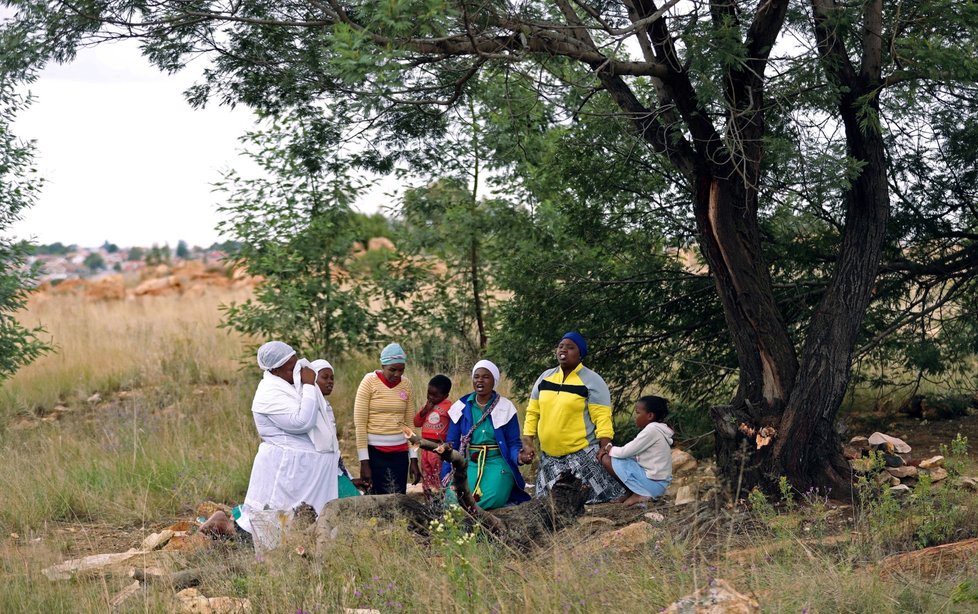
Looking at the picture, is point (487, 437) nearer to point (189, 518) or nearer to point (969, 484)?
point (189, 518)

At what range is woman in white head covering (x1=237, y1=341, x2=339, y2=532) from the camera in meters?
7.27

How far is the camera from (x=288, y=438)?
7402 mm

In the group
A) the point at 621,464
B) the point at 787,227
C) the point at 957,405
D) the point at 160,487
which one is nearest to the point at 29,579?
→ the point at 160,487

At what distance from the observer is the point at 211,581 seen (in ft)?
20.0

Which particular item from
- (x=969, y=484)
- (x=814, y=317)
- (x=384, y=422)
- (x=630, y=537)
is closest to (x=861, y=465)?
(x=969, y=484)

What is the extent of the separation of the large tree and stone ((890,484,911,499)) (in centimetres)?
35

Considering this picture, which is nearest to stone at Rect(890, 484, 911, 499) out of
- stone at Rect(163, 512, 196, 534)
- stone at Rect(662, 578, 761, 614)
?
stone at Rect(662, 578, 761, 614)

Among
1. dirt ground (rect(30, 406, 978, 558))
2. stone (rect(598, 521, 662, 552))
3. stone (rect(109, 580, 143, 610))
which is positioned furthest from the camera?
dirt ground (rect(30, 406, 978, 558))

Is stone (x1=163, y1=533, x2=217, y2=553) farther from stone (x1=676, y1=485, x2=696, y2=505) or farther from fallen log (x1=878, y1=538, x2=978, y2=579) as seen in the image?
fallen log (x1=878, y1=538, x2=978, y2=579)

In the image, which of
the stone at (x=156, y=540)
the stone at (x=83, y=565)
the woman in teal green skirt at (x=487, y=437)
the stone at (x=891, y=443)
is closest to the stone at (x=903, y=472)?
the stone at (x=891, y=443)

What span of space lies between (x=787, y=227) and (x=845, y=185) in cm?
189

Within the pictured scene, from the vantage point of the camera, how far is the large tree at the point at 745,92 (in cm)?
769

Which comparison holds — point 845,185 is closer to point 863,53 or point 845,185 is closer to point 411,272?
point 863,53

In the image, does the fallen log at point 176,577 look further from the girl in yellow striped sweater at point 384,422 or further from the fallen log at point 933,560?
the fallen log at point 933,560
